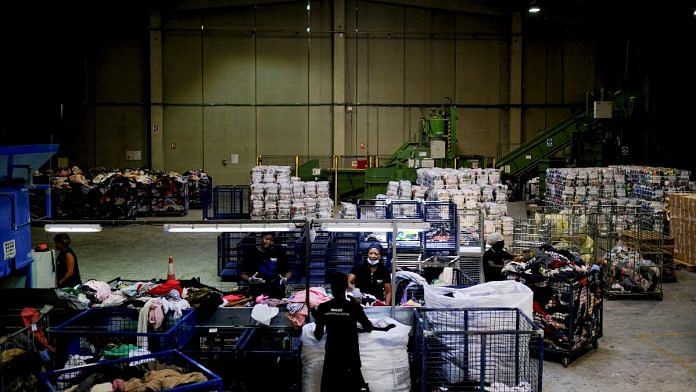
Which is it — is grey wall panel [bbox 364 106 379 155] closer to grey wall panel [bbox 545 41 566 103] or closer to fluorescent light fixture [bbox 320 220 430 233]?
grey wall panel [bbox 545 41 566 103]

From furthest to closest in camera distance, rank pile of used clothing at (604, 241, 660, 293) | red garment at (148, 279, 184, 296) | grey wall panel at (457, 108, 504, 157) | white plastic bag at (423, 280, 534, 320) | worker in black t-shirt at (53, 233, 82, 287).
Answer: grey wall panel at (457, 108, 504, 157) < pile of used clothing at (604, 241, 660, 293) < worker in black t-shirt at (53, 233, 82, 287) < red garment at (148, 279, 184, 296) < white plastic bag at (423, 280, 534, 320)

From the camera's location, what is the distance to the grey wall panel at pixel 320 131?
27531 millimetres

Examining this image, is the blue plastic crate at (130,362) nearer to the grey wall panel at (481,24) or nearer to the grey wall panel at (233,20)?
the grey wall panel at (233,20)

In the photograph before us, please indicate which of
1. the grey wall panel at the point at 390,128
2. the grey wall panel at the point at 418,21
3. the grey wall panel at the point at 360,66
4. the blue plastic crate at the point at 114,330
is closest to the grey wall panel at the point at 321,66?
the grey wall panel at the point at 360,66

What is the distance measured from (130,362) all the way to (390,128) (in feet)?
73.8

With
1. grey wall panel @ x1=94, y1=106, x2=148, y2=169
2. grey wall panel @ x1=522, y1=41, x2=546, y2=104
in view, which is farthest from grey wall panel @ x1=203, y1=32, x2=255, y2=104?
grey wall panel @ x1=522, y1=41, x2=546, y2=104

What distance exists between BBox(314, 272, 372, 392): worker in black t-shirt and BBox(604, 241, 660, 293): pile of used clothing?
23.4 ft

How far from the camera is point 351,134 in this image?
27609 mm

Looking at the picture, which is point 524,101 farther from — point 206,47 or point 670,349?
point 670,349

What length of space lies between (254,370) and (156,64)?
22.6 meters

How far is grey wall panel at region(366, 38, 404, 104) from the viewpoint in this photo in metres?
27.5

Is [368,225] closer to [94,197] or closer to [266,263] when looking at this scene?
[266,263]

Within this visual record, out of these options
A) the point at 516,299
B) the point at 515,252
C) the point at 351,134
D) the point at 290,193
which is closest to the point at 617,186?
the point at 515,252

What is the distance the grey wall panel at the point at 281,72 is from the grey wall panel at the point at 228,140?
110cm
